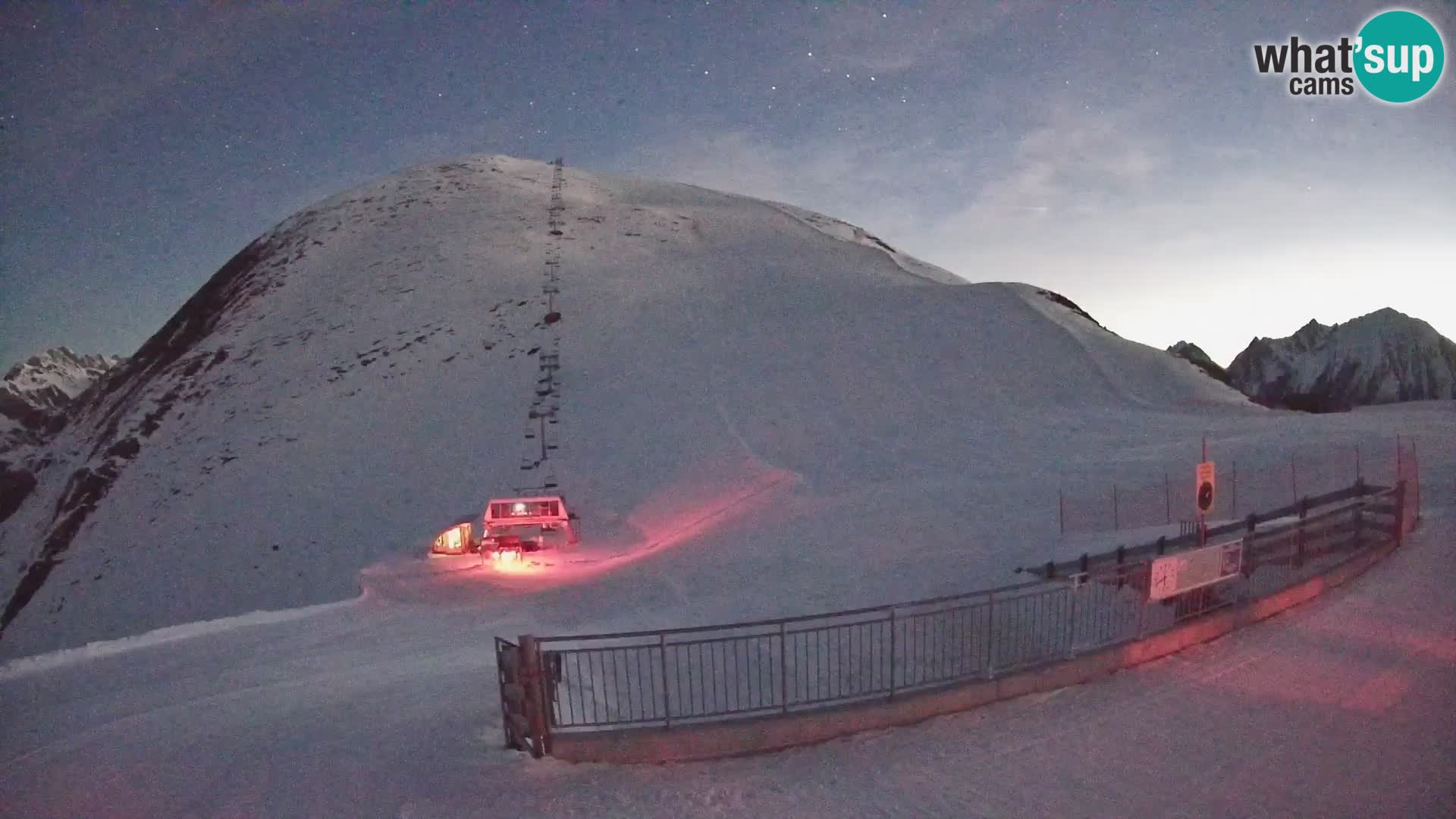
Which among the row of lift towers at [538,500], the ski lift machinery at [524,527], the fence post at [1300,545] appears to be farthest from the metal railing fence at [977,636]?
the row of lift towers at [538,500]

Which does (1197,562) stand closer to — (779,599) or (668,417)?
(779,599)

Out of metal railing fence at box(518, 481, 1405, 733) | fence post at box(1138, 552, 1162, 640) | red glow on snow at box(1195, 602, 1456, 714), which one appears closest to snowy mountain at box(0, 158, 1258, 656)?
metal railing fence at box(518, 481, 1405, 733)

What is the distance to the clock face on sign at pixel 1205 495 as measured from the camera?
1260 centimetres

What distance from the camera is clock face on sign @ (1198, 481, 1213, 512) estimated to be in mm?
12602

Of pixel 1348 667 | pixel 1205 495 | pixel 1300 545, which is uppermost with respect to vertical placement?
pixel 1205 495

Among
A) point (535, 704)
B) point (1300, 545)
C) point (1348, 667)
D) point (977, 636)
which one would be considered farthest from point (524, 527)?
point (1348, 667)

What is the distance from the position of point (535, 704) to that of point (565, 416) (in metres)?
30.0

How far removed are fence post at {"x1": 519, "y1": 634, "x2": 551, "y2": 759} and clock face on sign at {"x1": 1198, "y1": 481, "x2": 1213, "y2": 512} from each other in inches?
385

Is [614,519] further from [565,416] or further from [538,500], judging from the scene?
[565,416]

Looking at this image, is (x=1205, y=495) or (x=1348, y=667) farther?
(x=1205, y=495)

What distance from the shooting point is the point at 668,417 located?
37.7 m

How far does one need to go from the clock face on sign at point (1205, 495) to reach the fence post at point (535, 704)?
9.79 metres

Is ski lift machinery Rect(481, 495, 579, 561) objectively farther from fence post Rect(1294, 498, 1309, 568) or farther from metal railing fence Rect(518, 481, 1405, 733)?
fence post Rect(1294, 498, 1309, 568)

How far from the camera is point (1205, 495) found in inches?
500
